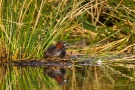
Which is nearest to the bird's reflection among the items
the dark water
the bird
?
the dark water

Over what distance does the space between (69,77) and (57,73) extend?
0.45 m

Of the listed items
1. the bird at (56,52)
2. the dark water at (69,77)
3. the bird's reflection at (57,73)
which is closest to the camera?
the dark water at (69,77)

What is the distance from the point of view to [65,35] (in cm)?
1134

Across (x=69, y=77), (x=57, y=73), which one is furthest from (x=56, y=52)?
(x=69, y=77)

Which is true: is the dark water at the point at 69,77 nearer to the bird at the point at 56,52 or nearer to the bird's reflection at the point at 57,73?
the bird's reflection at the point at 57,73

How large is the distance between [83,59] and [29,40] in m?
1.06

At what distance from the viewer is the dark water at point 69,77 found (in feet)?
23.9

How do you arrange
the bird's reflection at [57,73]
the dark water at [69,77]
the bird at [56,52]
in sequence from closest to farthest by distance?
the dark water at [69,77] → the bird's reflection at [57,73] → the bird at [56,52]

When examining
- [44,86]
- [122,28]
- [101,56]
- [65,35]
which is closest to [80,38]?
[65,35]

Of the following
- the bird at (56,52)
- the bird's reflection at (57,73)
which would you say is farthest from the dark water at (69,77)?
the bird at (56,52)

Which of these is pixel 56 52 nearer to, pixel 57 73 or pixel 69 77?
pixel 57 73

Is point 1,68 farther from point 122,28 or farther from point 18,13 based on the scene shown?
point 122,28

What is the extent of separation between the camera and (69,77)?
8.23 m

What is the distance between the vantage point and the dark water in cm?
727
